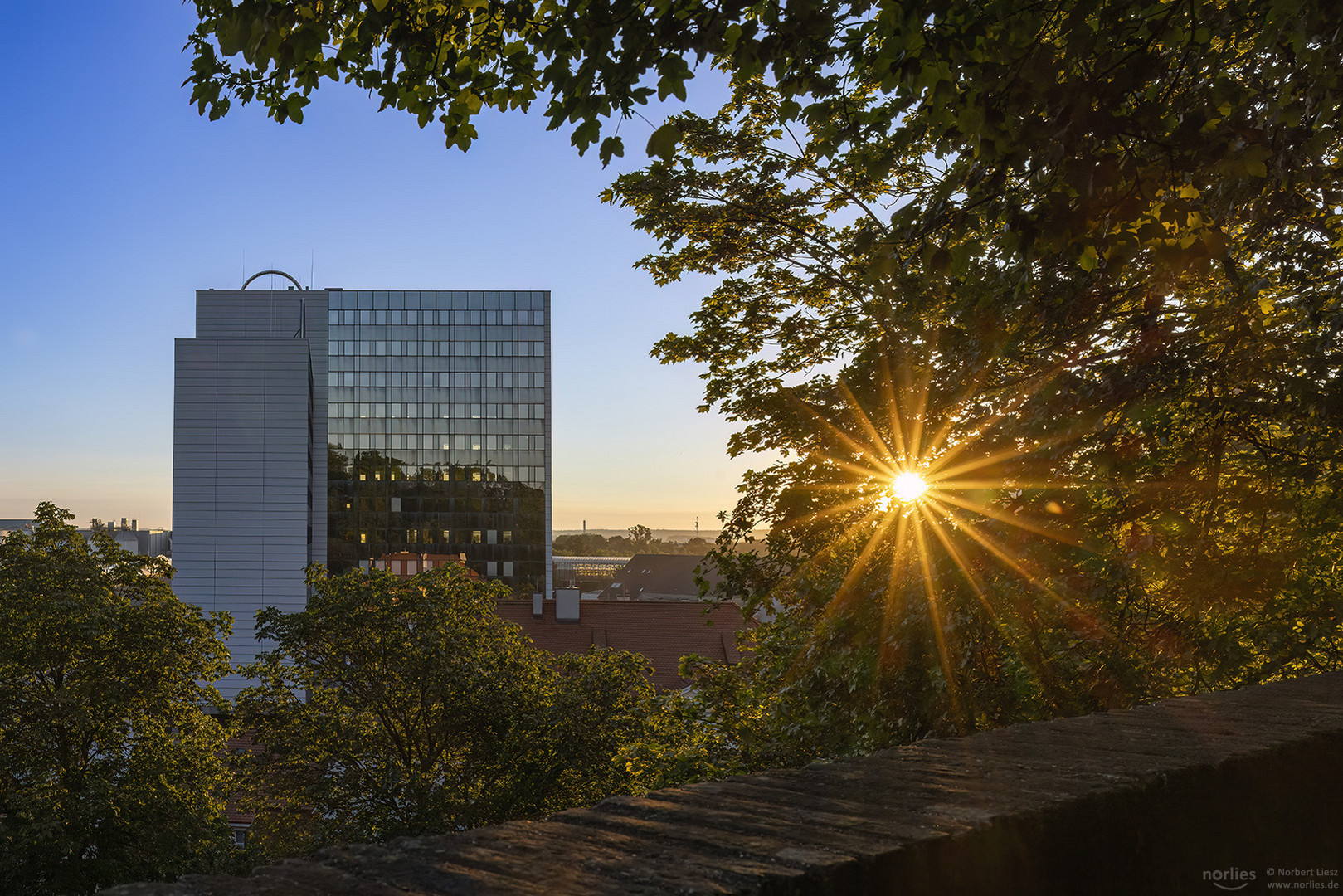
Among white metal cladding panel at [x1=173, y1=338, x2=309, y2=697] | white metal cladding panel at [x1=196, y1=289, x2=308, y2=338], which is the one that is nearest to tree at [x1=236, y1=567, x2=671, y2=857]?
white metal cladding panel at [x1=173, y1=338, x2=309, y2=697]

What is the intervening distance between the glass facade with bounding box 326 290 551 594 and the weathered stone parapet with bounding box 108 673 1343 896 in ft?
243

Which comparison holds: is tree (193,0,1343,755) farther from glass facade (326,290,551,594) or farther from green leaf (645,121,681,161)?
glass facade (326,290,551,594)

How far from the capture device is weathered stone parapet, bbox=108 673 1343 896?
149 centimetres

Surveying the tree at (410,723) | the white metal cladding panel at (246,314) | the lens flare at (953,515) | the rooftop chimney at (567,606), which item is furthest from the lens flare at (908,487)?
the white metal cladding panel at (246,314)

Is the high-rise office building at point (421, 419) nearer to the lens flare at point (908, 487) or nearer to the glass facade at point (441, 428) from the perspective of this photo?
the glass facade at point (441, 428)

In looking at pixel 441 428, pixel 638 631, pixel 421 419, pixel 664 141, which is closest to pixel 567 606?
pixel 638 631

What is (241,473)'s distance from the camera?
5791 cm

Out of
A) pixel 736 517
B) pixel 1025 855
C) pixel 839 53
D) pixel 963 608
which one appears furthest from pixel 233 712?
pixel 1025 855

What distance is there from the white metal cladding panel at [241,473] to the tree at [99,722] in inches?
1609

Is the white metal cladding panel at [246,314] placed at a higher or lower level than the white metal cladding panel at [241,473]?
higher

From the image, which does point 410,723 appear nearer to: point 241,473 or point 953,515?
point 953,515

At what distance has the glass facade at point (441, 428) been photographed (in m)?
74.9

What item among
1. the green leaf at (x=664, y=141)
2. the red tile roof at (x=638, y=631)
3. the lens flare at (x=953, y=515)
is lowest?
the red tile roof at (x=638, y=631)

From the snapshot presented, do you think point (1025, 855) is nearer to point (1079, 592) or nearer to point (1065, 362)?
point (1079, 592)
